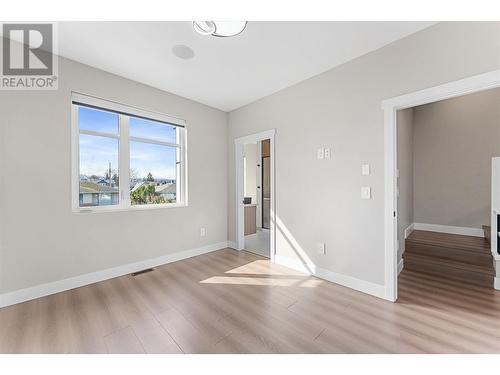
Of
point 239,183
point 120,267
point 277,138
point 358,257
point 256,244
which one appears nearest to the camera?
point 358,257

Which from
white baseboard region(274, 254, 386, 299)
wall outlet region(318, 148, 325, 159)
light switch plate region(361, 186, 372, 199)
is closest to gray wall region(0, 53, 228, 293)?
white baseboard region(274, 254, 386, 299)

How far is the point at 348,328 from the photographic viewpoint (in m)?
1.78

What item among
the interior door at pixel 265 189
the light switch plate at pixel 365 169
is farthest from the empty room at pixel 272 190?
the interior door at pixel 265 189

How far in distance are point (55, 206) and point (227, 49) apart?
101 inches

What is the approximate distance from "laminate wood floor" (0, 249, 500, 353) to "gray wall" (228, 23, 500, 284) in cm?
51

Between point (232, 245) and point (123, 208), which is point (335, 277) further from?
point (123, 208)

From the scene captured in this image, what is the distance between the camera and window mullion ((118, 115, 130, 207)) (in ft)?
9.76

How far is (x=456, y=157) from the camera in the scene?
12.6 ft

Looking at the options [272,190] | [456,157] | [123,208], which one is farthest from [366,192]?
[123,208]

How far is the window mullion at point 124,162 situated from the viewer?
9.76 feet

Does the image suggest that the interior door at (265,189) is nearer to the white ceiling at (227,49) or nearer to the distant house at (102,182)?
the white ceiling at (227,49)
